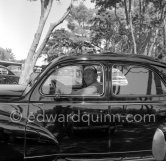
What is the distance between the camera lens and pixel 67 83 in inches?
166

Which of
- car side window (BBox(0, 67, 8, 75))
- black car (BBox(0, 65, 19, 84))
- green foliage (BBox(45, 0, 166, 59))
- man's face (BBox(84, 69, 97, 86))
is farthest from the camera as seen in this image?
green foliage (BBox(45, 0, 166, 59))

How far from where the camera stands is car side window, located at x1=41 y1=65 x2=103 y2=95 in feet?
13.0

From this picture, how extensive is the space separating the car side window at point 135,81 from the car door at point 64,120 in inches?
5.9

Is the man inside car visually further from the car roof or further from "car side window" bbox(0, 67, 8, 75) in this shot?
"car side window" bbox(0, 67, 8, 75)

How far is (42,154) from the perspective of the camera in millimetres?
3787

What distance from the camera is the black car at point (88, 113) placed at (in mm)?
3773

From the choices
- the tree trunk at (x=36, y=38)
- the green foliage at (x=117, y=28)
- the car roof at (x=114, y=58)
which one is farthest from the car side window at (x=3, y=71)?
the car roof at (x=114, y=58)

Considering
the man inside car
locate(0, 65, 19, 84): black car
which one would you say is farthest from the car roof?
locate(0, 65, 19, 84): black car

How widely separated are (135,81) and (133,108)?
34 centimetres

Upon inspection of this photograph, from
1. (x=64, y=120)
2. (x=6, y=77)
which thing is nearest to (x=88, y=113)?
(x=64, y=120)

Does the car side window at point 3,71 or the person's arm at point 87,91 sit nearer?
the person's arm at point 87,91

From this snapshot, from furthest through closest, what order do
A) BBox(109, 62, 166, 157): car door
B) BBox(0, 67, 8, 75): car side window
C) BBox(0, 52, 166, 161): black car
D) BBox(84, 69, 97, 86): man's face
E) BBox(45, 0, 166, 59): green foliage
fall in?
BBox(45, 0, 166, 59): green foliage, BBox(0, 67, 8, 75): car side window, BBox(84, 69, 97, 86): man's face, BBox(109, 62, 166, 157): car door, BBox(0, 52, 166, 161): black car

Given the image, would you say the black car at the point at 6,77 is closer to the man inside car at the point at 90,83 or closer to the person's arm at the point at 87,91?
the man inside car at the point at 90,83

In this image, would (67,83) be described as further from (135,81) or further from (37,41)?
(37,41)
